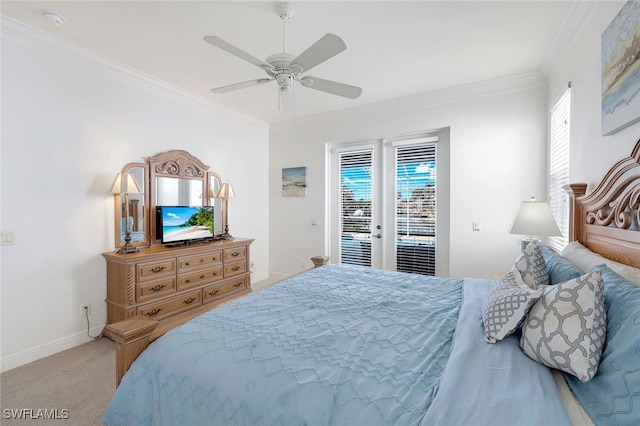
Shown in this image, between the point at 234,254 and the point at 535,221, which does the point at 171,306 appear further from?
the point at 535,221

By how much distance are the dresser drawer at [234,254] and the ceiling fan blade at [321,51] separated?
2539 millimetres

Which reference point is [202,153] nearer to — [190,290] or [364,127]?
[190,290]

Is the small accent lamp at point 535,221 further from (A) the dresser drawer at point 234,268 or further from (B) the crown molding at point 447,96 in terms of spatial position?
(A) the dresser drawer at point 234,268

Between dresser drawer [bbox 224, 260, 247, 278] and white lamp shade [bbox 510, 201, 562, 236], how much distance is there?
10.3ft

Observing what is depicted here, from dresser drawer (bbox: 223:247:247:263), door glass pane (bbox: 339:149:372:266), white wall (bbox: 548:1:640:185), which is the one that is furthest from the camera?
door glass pane (bbox: 339:149:372:266)

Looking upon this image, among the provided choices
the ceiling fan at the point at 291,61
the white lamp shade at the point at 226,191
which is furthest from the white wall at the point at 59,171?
the ceiling fan at the point at 291,61

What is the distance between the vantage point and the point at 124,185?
290 centimetres

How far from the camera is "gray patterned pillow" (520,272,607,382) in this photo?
0.91 m

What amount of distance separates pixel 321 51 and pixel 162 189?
101 inches

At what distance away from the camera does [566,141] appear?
8.21ft

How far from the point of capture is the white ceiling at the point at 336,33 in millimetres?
2105

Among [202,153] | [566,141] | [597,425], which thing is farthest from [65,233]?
[566,141]

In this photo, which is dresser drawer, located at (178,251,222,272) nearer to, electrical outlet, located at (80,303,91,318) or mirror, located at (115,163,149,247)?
mirror, located at (115,163,149,247)

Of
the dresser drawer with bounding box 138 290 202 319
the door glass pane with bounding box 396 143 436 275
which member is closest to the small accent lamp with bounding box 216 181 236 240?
the dresser drawer with bounding box 138 290 202 319
